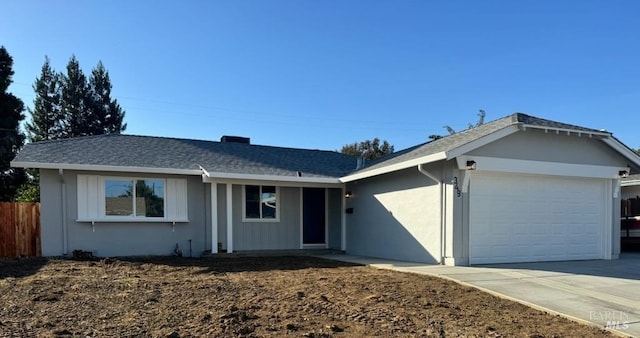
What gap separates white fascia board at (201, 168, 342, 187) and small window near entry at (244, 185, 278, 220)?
79cm

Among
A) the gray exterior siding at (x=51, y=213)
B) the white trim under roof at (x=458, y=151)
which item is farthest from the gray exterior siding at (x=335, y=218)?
the gray exterior siding at (x=51, y=213)

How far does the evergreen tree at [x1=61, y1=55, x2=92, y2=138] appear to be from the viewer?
3278 centimetres

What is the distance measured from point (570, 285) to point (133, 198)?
34.9ft

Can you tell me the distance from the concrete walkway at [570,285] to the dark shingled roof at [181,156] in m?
5.08

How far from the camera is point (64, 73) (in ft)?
110

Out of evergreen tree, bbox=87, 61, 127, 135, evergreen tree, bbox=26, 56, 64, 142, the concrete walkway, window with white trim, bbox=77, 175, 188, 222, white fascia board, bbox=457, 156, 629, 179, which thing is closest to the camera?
the concrete walkway

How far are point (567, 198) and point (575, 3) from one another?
4956mm

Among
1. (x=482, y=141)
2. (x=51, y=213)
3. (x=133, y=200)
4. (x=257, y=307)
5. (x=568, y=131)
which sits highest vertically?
(x=568, y=131)

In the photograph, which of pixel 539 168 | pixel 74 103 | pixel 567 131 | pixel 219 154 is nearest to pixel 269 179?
pixel 219 154

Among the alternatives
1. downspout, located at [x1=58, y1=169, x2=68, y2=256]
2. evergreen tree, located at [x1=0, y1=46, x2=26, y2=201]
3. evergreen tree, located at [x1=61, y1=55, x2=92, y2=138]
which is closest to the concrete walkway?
downspout, located at [x1=58, y1=169, x2=68, y2=256]

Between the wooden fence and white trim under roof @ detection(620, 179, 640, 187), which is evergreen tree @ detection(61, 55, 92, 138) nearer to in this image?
the wooden fence

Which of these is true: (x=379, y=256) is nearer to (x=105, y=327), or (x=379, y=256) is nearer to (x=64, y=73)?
(x=105, y=327)

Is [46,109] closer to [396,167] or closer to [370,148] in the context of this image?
[370,148]

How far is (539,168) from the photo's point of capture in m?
10.3
